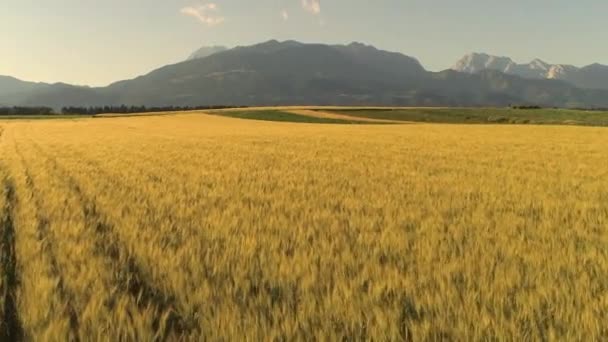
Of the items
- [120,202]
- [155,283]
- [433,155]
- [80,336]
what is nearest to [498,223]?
[155,283]

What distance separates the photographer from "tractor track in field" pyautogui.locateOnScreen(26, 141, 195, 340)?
9.27ft

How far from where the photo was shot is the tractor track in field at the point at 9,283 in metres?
2.78

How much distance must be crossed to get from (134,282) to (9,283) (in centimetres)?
105

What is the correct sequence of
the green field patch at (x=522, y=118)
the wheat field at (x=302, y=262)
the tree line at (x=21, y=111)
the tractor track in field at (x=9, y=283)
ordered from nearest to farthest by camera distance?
1. the wheat field at (x=302, y=262)
2. the tractor track in field at (x=9, y=283)
3. the green field patch at (x=522, y=118)
4. the tree line at (x=21, y=111)

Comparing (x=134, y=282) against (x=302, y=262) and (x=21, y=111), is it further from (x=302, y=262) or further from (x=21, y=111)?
(x=21, y=111)

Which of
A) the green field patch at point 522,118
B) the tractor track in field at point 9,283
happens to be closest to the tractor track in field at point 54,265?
the tractor track in field at point 9,283

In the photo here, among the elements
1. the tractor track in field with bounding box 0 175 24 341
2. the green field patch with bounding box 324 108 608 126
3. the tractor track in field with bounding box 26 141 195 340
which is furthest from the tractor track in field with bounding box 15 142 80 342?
the green field patch with bounding box 324 108 608 126

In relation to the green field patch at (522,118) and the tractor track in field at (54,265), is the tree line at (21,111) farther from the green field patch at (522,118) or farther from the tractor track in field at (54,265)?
the tractor track in field at (54,265)

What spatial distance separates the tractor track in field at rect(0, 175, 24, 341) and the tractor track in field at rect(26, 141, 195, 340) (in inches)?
26.9

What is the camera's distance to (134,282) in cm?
357

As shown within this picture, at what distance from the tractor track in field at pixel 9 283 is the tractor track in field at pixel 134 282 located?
26.9 inches

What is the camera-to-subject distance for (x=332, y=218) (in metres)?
5.81

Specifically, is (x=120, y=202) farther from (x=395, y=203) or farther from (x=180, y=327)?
(x=180, y=327)

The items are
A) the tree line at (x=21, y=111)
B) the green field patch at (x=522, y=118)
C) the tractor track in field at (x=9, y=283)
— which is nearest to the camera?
the tractor track in field at (x=9, y=283)
